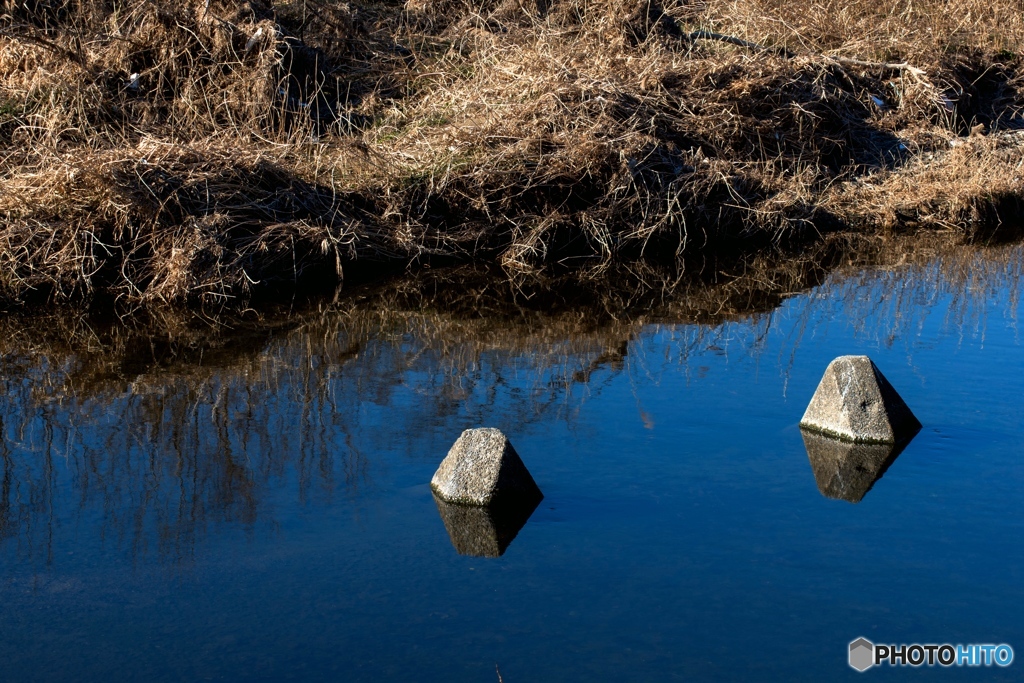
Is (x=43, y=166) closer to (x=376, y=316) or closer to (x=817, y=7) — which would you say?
(x=376, y=316)

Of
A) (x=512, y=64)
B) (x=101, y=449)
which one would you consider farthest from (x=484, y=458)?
(x=512, y=64)

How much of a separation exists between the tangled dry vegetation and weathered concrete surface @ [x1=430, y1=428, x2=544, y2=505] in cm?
490

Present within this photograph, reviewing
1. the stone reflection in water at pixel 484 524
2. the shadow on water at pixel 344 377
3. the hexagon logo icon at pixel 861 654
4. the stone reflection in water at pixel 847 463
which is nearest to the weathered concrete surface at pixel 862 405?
the stone reflection in water at pixel 847 463

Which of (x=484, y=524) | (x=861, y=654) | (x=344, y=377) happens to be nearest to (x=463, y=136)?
(x=344, y=377)

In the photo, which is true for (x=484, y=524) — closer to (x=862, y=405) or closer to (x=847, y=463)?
(x=847, y=463)

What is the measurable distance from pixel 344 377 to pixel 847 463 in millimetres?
3590

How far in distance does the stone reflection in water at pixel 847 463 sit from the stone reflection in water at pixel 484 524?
1.61 meters

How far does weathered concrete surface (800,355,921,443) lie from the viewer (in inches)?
257

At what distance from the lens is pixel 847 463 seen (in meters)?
6.33

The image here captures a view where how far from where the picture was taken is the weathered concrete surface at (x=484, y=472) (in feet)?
18.8

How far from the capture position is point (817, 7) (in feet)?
53.4

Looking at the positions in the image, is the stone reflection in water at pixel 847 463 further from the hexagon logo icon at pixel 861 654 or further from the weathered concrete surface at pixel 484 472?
the weathered concrete surface at pixel 484 472

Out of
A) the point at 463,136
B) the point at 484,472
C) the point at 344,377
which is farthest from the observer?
the point at 463,136

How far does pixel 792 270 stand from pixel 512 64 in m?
4.29
